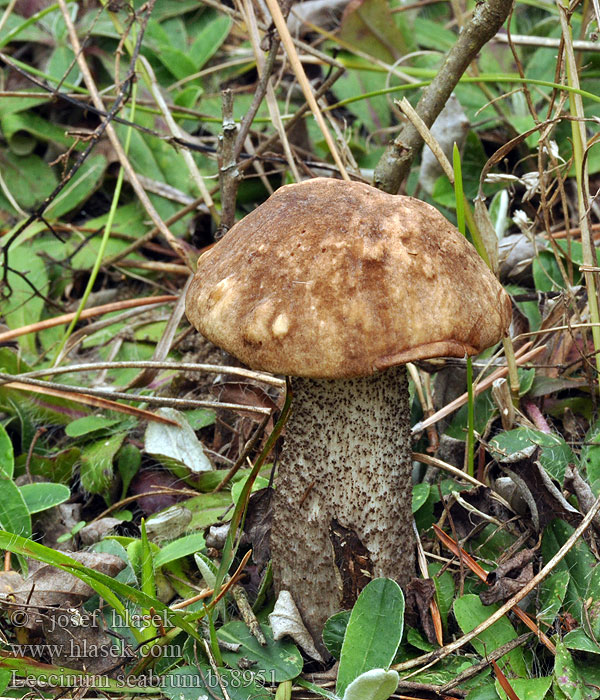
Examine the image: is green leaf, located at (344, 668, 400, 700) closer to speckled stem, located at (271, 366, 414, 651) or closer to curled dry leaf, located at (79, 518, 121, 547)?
speckled stem, located at (271, 366, 414, 651)

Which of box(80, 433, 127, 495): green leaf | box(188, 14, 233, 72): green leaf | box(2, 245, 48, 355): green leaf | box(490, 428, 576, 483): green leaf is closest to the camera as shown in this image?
box(490, 428, 576, 483): green leaf

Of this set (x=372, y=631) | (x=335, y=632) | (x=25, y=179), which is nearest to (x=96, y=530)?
(x=335, y=632)

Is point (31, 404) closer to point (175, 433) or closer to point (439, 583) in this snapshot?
point (175, 433)

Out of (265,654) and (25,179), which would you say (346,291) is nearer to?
(265,654)

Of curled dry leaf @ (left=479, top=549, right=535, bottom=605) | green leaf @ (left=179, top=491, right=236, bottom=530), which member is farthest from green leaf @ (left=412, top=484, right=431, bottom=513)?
green leaf @ (left=179, top=491, right=236, bottom=530)

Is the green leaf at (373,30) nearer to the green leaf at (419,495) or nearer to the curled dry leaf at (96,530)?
the green leaf at (419,495)

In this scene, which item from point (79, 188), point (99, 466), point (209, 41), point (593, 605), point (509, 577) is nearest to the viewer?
point (593, 605)

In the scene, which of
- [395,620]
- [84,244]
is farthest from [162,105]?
[395,620]

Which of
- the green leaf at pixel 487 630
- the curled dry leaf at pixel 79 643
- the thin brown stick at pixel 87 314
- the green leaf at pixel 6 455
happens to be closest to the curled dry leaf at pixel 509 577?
the green leaf at pixel 487 630
